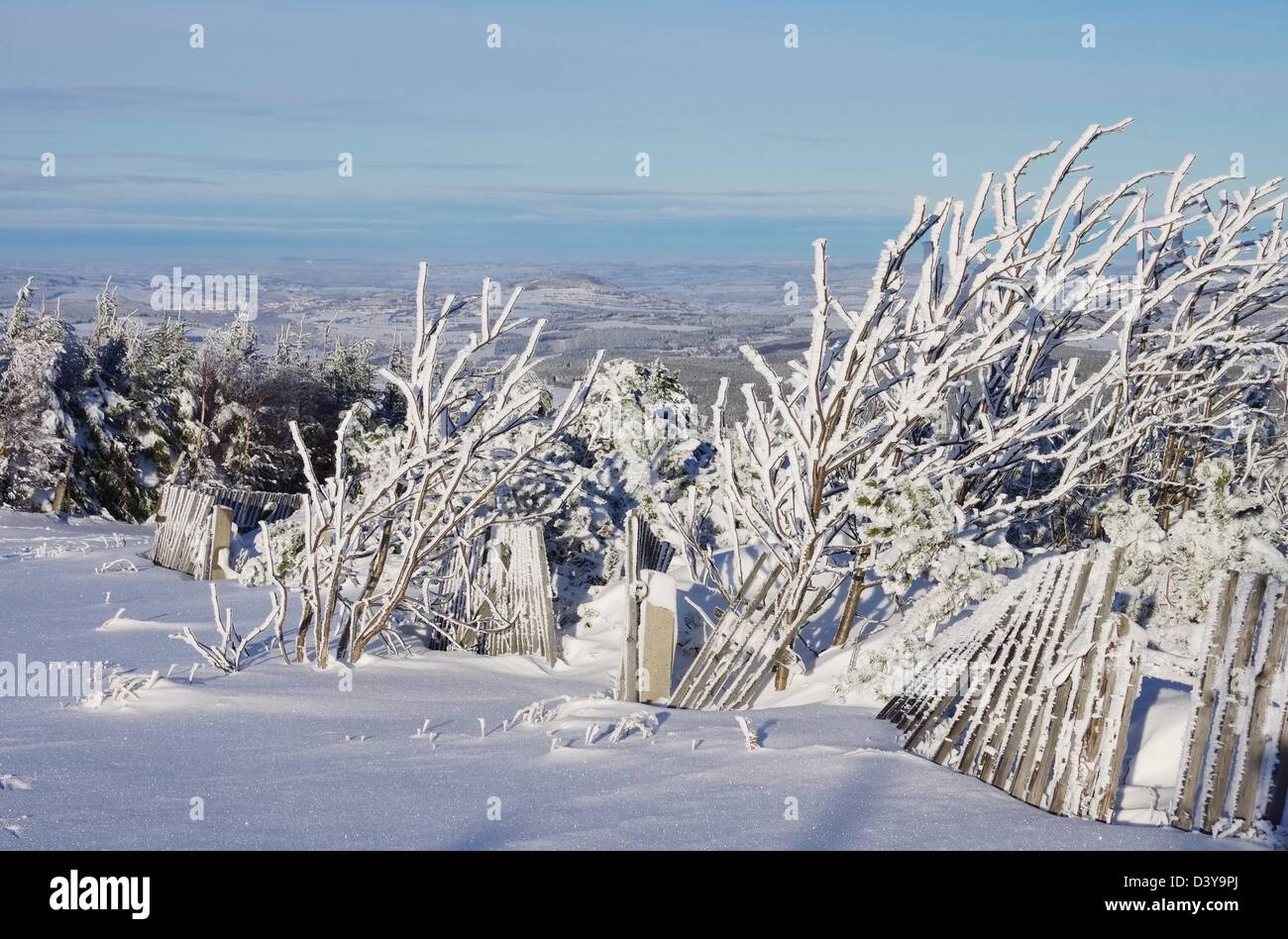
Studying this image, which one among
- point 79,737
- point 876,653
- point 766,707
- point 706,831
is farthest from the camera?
point 766,707

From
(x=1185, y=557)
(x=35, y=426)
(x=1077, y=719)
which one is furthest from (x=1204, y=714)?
(x=35, y=426)

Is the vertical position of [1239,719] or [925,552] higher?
[925,552]

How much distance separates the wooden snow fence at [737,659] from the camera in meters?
5.79

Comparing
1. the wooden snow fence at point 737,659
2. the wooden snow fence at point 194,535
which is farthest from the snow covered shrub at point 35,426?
the wooden snow fence at point 737,659

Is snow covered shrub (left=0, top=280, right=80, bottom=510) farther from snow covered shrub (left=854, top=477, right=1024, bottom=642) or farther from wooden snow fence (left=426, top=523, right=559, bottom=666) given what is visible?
snow covered shrub (left=854, top=477, right=1024, bottom=642)

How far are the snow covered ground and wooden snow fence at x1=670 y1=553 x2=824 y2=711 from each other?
29 centimetres

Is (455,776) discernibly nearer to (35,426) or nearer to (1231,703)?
(1231,703)

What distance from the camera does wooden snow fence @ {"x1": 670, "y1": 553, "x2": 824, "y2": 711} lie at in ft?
19.0

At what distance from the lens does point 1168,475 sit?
10.2 m

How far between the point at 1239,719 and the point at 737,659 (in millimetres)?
2676

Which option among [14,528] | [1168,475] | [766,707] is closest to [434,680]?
[766,707]

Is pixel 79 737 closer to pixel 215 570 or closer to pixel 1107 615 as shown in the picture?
pixel 1107 615

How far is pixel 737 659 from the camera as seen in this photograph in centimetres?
586
